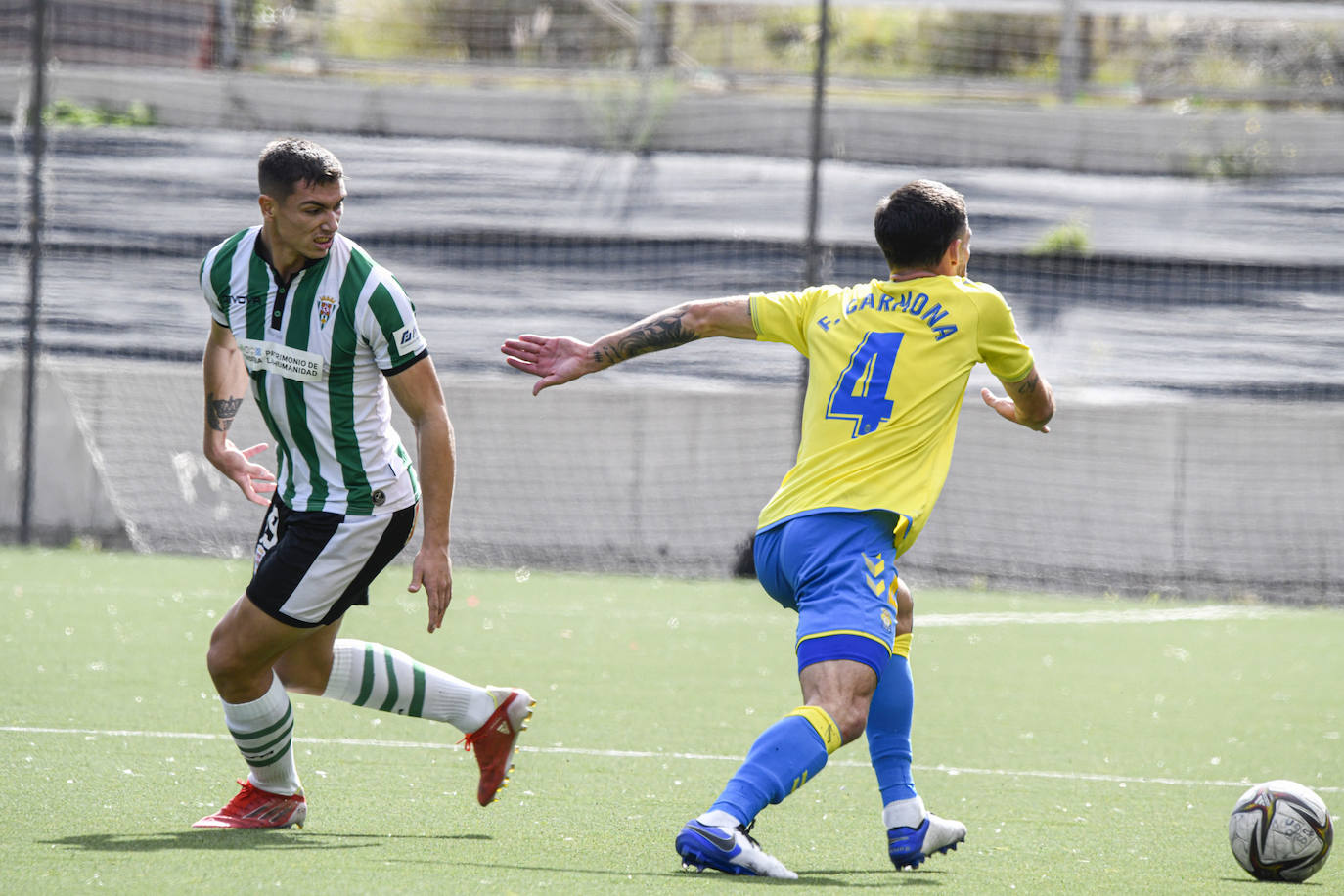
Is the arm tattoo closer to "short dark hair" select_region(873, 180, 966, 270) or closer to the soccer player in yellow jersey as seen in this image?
the soccer player in yellow jersey

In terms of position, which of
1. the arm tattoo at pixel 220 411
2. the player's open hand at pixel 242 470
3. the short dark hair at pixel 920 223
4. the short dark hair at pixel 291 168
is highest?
the short dark hair at pixel 291 168

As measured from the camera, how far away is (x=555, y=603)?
31.1ft

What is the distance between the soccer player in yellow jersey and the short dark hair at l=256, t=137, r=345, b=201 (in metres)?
0.63

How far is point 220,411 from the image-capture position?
4523mm

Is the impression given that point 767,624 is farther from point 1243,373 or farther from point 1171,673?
point 1243,373

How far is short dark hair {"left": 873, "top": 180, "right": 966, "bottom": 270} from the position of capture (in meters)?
3.92

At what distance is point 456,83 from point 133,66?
12.1ft

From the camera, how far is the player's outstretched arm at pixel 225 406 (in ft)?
14.7

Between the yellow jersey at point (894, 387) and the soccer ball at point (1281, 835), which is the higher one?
the yellow jersey at point (894, 387)

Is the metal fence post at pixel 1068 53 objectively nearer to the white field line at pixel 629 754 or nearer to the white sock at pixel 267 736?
the white field line at pixel 629 754

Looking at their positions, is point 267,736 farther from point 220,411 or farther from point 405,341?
point 405,341

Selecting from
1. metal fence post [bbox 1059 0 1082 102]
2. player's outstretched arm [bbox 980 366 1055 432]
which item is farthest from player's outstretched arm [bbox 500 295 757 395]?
metal fence post [bbox 1059 0 1082 102]

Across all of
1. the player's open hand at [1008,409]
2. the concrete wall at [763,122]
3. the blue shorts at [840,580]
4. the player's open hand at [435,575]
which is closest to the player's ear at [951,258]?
the player's open hand at [1008,409]

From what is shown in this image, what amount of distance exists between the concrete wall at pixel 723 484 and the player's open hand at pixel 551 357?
7.33 metres
